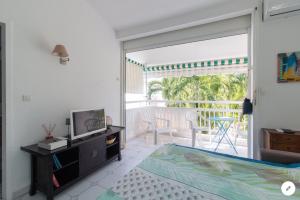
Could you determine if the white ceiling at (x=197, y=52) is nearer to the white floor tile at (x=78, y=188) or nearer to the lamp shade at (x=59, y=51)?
the lamp shade at (x=59, y=51)

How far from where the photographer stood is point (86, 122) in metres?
2.19

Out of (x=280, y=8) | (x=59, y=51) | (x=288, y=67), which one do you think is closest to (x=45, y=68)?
(x=59, y=51)

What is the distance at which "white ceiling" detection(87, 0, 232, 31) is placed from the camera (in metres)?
2.35

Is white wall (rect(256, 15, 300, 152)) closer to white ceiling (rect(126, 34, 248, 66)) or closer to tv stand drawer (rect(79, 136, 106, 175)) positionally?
white ceiling (rect(126, 34, 248, 66))

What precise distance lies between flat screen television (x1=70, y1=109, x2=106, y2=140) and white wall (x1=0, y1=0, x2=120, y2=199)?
0.36 metres

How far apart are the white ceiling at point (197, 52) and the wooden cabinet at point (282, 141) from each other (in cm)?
206

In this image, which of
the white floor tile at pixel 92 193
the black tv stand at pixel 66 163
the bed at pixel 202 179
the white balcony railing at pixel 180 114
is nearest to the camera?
the bed at pixel 202 179

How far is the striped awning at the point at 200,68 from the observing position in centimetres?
379

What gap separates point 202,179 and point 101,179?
1617 millimetres

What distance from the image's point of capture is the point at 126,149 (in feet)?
10.8

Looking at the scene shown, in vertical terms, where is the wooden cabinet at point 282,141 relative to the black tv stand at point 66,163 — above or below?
above

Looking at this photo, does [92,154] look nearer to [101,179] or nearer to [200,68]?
[101,179]

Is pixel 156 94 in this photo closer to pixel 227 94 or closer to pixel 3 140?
pixel 227 94

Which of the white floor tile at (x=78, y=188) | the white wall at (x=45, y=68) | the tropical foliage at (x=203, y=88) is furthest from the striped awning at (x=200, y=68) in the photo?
the white floor tile at (x=78, y=188)
